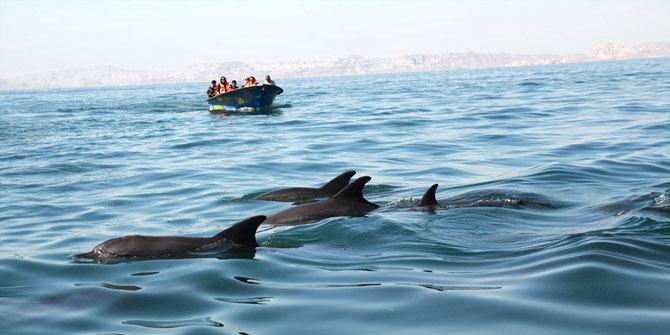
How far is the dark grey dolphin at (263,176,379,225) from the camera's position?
9156mm

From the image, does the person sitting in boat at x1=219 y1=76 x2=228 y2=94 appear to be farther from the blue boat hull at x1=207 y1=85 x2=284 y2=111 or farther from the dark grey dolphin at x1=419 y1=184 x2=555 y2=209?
the dark grey dolphin at x1=419 y1=184 x2=555 y2=209

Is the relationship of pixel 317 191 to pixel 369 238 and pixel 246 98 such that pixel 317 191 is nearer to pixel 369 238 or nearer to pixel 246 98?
pixel 369 238

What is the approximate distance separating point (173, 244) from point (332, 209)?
2.46 metres

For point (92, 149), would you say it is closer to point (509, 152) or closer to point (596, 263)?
point (509, 152)

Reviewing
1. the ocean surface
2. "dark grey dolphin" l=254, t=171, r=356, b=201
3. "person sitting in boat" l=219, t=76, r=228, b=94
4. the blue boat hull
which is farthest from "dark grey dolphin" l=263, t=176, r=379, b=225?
"person sitting in boat" l=219, t=76, r=228, b=94

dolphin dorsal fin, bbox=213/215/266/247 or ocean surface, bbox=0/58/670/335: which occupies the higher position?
dolphin dorsal fin, bbox=213/215/266/247

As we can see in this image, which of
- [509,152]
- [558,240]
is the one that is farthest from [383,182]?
[558,240]

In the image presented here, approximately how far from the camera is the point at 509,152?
16.5 m

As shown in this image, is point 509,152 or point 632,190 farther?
point 509,152

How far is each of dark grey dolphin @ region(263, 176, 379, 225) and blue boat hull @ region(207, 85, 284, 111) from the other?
27.3m

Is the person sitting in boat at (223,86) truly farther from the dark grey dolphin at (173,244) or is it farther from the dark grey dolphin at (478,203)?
the dark grey dolphin at (173,244)

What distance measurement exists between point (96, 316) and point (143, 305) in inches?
15.7

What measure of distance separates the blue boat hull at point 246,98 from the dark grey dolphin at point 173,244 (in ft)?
94.6

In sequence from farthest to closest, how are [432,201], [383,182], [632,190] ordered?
1. [383,182]
2. [632,190]
3. [432,201]
